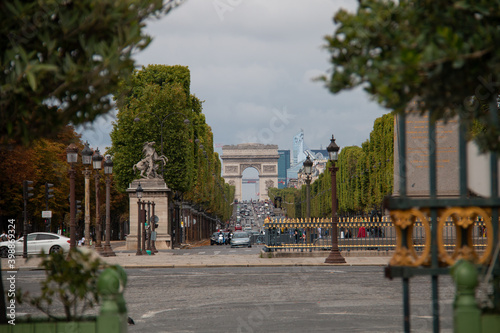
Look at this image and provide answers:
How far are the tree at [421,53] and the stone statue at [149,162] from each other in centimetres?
4057

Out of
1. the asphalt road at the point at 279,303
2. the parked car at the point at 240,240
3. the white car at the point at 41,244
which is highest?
the asphalt road at the point at 279,303

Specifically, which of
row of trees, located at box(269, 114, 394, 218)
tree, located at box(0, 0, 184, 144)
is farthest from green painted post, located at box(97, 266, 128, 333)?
row of trees, located at box(269, 114, 394, 218)

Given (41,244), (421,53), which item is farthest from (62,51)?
(41,244)

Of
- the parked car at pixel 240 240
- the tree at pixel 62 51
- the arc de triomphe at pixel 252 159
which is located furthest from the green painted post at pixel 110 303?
the arc de triomphe at pixel 252 159

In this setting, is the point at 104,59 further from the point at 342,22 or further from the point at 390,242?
the point at 390,242

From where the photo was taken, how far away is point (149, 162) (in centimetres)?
4547

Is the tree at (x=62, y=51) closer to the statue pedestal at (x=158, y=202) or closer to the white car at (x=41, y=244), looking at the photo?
the white car at (x=41, y=244)

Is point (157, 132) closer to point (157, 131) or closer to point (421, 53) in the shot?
point (157, 131)

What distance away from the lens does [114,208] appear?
7944cm

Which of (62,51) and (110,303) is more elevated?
(62,51)

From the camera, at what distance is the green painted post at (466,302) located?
451 cm

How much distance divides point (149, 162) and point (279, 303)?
33.6 metres

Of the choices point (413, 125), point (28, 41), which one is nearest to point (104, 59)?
point (28, 41)

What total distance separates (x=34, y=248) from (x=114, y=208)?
43.7 m
